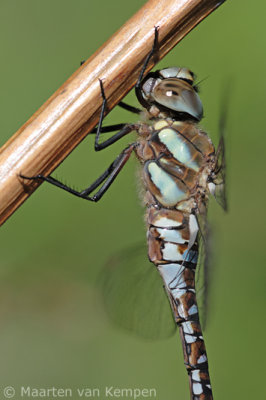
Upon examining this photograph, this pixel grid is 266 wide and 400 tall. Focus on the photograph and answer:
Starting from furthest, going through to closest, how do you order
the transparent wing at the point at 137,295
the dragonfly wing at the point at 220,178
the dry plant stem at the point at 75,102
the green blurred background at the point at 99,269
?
the green blurred background at the point at 99,269, the transparent wing at the point at 137,295, the dragonfly wing at the point at 220,178, the dry plant stem at the point at 75,102

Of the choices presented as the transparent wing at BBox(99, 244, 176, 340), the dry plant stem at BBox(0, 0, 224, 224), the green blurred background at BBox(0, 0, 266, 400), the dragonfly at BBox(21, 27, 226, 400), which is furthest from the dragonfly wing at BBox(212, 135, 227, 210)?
the green blurred background at BBox(0, 0, 266, 400)

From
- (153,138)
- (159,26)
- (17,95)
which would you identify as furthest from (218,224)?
(17,95)

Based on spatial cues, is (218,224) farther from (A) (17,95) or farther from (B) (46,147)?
(A) (17,95)

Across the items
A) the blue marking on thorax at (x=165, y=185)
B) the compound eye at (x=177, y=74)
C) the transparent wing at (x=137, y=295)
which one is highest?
the compound eye at (x=177, y=74)

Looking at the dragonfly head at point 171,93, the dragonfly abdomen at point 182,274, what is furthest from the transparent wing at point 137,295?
the dragonfly head at point 171,93

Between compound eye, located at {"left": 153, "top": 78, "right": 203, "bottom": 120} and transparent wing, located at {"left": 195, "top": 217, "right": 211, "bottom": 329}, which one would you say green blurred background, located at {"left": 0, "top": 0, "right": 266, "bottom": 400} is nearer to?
transparent wing, located at {"left": 195, "top": 217, "right": 211, "bottom": 329}

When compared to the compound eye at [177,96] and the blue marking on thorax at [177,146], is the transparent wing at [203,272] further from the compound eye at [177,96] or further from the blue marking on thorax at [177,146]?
the compound eye at [177,96]
